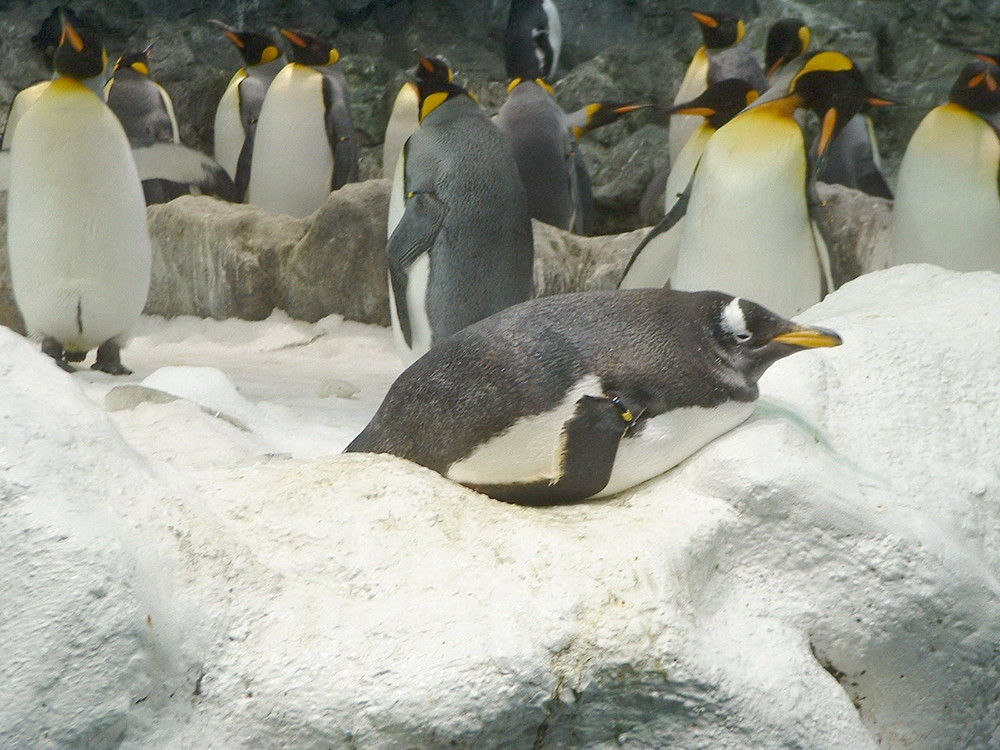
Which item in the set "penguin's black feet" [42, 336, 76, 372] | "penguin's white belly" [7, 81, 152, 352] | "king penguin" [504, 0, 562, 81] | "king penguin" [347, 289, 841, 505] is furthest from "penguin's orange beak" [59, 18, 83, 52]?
"king penguin" [504, 0, 562, 81]

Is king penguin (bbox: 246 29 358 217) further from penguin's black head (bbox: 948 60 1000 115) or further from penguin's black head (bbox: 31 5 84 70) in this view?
penguin's black head (bbox: 948 60 1000 115)

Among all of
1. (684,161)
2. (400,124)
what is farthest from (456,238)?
(400,124)

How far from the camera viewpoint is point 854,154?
6934mm

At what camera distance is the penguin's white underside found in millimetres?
1691

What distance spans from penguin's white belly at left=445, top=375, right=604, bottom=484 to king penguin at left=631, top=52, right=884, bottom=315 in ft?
6.55

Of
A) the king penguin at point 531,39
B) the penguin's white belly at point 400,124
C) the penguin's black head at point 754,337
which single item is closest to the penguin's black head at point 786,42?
the king penguin at point 531,39

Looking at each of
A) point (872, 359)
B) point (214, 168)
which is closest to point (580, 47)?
point (214, 168)

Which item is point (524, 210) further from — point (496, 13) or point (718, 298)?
point (496, 13)

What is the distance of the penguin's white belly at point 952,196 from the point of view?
397cm

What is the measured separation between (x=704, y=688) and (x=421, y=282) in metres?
2.63

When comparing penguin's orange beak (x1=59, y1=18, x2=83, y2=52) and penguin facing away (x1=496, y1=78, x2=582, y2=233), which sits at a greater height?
penguin's orange beak (x1=59, y1=18, x2=83, y2=52)

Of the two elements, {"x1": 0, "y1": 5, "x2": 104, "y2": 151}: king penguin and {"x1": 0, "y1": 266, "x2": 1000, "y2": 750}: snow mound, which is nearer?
{"x1": 0, "y1": 266, "x2": 1000, "y2": 750}: snow mound

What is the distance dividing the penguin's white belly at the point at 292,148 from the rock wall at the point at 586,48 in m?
2.23

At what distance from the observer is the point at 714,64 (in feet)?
24.0
